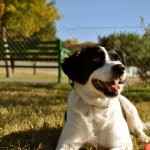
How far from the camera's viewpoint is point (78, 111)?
3594 millimetres

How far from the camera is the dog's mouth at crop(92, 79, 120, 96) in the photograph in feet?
11.4

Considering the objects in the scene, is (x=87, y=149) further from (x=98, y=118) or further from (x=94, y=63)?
(x=94, y=63)

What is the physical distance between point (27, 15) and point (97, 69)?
19944mm

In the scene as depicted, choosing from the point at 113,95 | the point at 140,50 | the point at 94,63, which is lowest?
the point at 140,50

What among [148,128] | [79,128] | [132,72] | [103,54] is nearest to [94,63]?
[103,54]

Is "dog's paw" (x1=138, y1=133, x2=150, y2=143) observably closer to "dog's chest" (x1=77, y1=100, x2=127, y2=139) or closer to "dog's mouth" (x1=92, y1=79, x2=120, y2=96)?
"dog's chest" (x1=77, y1=100, x2=127, y2=139)

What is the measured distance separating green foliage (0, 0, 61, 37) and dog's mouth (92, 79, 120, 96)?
59.7 feet

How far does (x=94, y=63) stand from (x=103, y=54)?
4.3 inches

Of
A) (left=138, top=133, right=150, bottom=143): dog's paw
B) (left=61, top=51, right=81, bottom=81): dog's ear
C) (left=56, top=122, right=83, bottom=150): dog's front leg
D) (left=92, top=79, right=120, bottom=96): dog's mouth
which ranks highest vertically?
(left=61, top=51, right=81, bottom=81): dog's ear

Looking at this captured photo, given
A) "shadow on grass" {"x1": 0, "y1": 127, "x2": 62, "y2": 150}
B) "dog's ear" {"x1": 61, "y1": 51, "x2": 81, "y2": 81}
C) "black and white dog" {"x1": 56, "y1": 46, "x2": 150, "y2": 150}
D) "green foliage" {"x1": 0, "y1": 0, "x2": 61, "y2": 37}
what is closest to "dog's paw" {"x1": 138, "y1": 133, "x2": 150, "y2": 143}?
"black and white dog" {"x1": 56, "y1": 46, "x2": 150, "y2": 150}

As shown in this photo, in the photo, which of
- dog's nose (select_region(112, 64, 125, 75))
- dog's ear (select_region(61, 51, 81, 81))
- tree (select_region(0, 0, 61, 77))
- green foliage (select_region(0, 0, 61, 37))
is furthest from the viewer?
green foliage (select_region(0, 0, 61, 37))

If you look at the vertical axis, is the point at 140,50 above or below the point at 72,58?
below

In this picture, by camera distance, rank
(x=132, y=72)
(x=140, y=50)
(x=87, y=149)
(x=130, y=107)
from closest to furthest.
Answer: (x=87, y=149) → (x=130, y=107) → (x=140, y=50) → (x=132, y=72)

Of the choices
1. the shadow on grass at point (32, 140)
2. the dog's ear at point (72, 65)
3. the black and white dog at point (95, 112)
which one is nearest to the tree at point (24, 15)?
the shadow on grass at point (32, 140)
